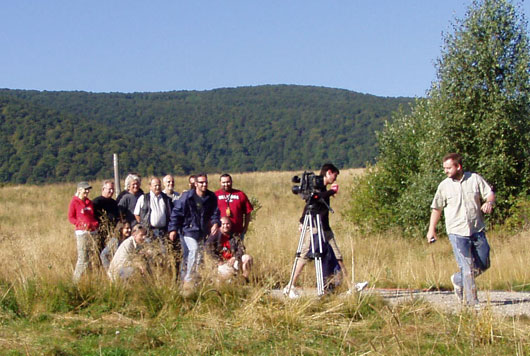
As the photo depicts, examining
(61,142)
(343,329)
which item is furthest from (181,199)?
(61,142)

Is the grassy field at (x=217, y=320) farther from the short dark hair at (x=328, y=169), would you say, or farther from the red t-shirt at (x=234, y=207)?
the short dark hair at (x=328, y=169)

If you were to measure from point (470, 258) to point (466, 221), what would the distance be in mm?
411

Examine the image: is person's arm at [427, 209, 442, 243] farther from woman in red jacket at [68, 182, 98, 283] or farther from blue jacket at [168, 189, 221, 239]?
woman in red jacket at [68, 182, 98, 283]

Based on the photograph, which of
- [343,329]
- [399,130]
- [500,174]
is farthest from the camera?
[399,130]

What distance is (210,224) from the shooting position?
29.8ft

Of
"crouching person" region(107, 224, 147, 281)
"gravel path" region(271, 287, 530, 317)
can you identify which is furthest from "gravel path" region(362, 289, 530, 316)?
"crouching person" region(107, 224, 147, 281)

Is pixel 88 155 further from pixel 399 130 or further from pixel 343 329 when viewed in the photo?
pixel 343 329

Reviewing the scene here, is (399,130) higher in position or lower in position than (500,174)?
higher

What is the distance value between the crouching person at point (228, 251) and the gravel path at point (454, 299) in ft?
1.84

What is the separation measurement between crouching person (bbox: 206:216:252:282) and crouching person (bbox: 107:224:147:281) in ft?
2.88

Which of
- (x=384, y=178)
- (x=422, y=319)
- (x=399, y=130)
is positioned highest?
(x=399, y=130)

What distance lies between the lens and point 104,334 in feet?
21.4

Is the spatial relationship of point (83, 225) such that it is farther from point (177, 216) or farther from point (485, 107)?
point (485, 107)

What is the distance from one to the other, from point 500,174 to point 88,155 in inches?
2041
